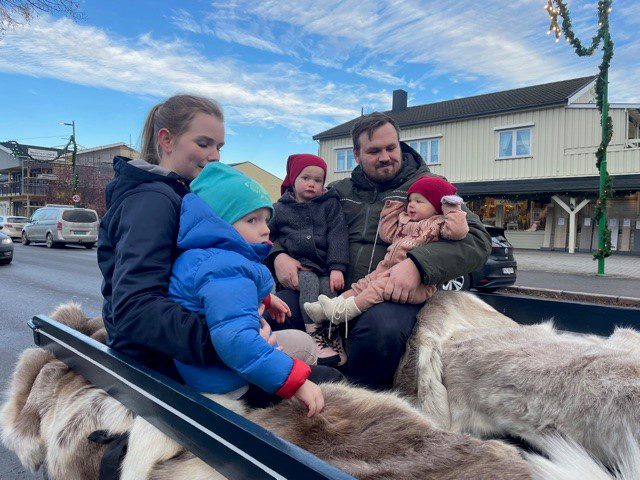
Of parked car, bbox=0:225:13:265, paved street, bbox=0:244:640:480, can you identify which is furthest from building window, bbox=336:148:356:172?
parked car, bbox=0:225:13:265

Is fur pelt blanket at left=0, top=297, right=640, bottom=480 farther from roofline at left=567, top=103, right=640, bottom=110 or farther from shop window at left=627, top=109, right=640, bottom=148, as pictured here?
shop window at left=627, top=109, right=640, bottom=148

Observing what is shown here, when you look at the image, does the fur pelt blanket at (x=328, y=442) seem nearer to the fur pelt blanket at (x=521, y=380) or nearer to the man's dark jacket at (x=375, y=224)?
the fur pelt blanket at (x=521, y=380)

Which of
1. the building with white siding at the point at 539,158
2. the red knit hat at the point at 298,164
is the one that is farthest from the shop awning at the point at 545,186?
the red knit hat at the point at 298,164

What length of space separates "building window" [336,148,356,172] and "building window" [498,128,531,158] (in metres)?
7.30

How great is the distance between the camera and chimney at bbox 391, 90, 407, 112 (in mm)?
25891

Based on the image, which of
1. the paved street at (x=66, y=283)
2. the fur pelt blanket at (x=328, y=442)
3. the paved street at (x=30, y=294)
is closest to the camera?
the fur pelt blanket at (x=328, y=442)

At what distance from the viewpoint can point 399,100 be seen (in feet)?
85.3

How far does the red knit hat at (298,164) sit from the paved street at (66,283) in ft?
7.84

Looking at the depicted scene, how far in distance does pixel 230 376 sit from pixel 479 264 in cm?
138

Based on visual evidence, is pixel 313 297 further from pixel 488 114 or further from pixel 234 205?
pixel 488 114

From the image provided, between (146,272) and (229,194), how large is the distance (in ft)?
1.24

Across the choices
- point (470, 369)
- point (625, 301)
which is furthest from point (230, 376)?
point (625, 301)

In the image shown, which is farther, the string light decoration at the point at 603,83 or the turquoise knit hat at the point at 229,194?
the string light decoration at the point at 603,83

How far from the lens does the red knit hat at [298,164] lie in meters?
2.89
